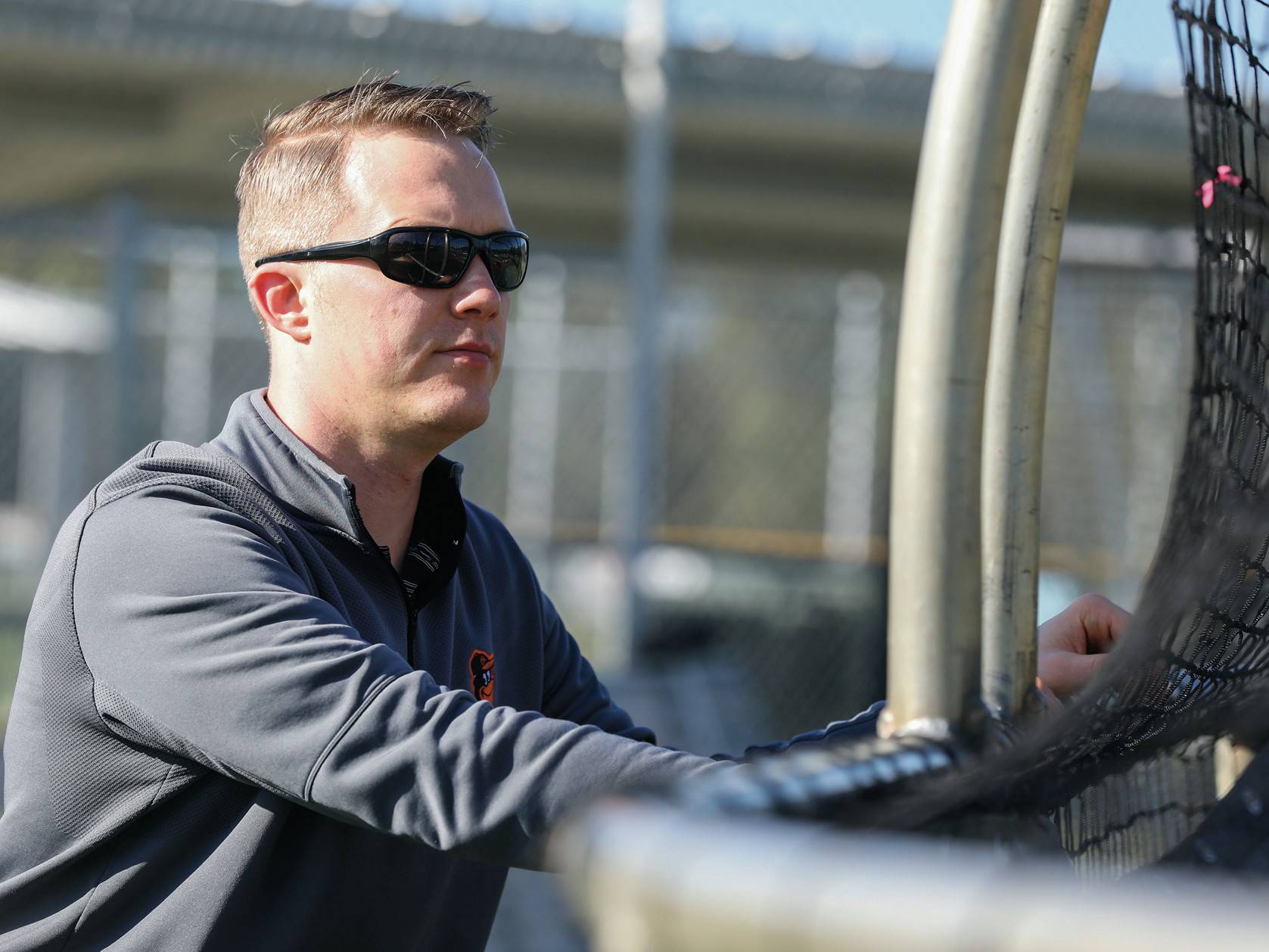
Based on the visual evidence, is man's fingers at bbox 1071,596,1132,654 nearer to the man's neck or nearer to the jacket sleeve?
the jacket sleeve

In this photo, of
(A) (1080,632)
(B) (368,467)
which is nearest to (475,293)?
(B) (368,467)

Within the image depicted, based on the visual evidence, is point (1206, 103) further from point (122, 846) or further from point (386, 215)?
point (122, 846)

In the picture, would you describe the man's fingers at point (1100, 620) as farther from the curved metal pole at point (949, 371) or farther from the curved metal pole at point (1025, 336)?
the curved metal pole at point (949, 371)

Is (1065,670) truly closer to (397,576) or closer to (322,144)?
(397,576)

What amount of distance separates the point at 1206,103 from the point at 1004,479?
20.2 inches

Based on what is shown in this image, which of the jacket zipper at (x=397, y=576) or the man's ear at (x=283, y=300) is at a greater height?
the man's ear at (x=283, y=300)

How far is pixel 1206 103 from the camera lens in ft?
4.65

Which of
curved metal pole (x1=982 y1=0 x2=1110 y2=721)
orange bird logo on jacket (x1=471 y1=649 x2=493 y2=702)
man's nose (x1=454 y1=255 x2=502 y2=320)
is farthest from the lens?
orange bird logo on jacket (x1=471 y1=649 x2=493 y2=702)

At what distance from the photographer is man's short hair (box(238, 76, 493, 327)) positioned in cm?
199

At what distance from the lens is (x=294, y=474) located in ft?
6.03

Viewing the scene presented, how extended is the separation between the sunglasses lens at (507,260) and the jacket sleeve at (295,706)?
0.52 m

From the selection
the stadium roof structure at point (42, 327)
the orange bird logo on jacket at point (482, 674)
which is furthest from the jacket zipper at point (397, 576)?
the stadium roof structure at point (42, 327)

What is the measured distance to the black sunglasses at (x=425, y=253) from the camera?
189cm

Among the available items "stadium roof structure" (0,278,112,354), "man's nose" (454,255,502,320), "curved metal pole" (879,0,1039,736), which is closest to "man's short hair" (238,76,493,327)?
"man's nose" (454,255,502,320)
